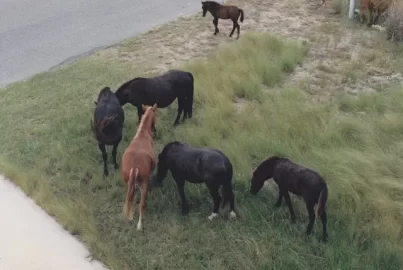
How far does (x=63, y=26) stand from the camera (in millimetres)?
10023

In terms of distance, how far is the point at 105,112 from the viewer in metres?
5.99

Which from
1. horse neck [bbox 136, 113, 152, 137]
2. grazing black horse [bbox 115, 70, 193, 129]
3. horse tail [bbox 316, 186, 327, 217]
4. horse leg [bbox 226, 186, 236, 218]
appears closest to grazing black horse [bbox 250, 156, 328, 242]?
horse tail [bbox 316, 186, 327, 217]

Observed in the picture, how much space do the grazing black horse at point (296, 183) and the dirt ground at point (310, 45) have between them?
2.48 meters

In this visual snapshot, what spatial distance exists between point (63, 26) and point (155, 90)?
4.30 metres

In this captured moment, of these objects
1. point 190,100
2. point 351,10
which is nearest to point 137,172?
point 190,100

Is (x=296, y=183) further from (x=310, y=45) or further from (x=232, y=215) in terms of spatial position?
(x=310, y=45)

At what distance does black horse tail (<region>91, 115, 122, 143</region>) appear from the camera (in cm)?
579

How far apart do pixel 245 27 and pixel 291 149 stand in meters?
4.27

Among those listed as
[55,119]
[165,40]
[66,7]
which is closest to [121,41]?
[165,40]

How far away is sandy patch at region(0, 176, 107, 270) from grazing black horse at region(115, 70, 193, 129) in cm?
172

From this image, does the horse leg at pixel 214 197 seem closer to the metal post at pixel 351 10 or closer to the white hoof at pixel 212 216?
the white hoof at pixel 212 216

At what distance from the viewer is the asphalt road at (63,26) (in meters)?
8.85

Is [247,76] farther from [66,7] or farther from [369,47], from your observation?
[66,7]

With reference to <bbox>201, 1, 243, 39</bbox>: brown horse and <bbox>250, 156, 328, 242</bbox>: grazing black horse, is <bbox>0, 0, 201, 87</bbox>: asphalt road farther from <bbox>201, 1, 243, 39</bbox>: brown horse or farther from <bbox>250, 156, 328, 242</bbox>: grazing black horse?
<bbox>250, 156, 328, 242</bbox>: grazing black horse
